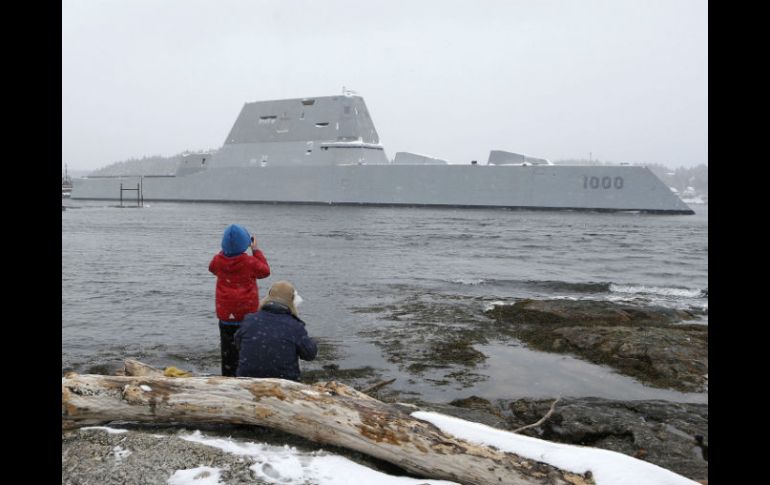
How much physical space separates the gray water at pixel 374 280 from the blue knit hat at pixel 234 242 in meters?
1.89

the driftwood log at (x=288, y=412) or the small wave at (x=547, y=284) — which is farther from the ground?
the driftwood log at (x=288, y=412)

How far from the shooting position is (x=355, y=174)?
37.3 meters

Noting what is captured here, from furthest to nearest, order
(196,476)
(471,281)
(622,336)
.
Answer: (471,281) → (622,336) → (196,476)

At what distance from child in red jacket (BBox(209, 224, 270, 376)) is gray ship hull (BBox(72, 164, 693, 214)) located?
30.5m

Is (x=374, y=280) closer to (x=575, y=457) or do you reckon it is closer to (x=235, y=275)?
(x=235, y=275)

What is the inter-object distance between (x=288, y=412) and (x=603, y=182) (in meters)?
32.5

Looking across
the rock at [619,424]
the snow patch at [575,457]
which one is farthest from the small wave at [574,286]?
the snow patch at [575,457]

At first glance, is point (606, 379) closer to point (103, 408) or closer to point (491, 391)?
point (491, 391)

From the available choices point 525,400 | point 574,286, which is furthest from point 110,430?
point 574,286

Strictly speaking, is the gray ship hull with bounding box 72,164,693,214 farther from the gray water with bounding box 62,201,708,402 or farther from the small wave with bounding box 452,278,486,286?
the small wave with bounding box 452,278,486,286

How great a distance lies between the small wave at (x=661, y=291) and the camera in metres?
10.4

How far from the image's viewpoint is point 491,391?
193 inches

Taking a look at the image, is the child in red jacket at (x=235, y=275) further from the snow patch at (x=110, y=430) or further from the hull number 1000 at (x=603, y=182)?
the hull number 1000 at (x=603, y=182)

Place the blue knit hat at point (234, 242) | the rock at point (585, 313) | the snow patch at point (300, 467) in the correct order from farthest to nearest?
the rock at point (585, 313) → the blue knit hat at point (234, 242) → the snow patch at point (300, 467)
